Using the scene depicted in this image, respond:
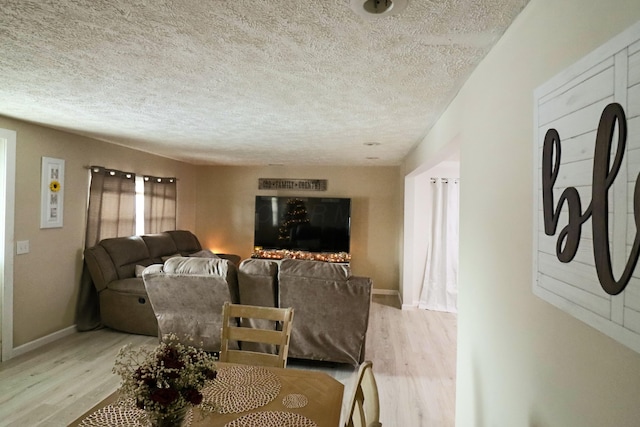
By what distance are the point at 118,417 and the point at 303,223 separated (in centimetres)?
486

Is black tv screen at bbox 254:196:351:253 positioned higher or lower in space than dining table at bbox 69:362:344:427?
higher

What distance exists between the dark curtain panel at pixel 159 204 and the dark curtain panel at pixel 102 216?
11.0 inches

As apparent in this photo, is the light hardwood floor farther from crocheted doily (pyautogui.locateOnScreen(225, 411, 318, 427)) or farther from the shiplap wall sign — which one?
the shiplap wall sign

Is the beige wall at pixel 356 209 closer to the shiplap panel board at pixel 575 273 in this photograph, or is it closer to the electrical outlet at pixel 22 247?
the electrical outlet at pixel 22 247

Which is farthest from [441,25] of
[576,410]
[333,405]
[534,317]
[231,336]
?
[231,336]

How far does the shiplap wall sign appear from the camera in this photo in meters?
0.69

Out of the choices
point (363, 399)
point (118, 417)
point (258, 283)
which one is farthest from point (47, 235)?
point (363, 399)

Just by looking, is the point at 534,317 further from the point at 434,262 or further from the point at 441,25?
the point at 434,262

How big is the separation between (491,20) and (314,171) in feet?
16.6

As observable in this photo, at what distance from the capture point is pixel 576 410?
894mm

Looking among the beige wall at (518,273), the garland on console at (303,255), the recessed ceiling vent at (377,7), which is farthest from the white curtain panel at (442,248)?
the recessed ceiling vent at (377,7)

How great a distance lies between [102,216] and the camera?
4.25 metres

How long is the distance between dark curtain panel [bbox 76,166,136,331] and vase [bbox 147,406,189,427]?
3.74 metres

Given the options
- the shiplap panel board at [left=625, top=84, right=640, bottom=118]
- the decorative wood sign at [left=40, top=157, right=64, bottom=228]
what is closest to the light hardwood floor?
the decorative wood sign at [left=40, top=157, right=64, bottom=228]
